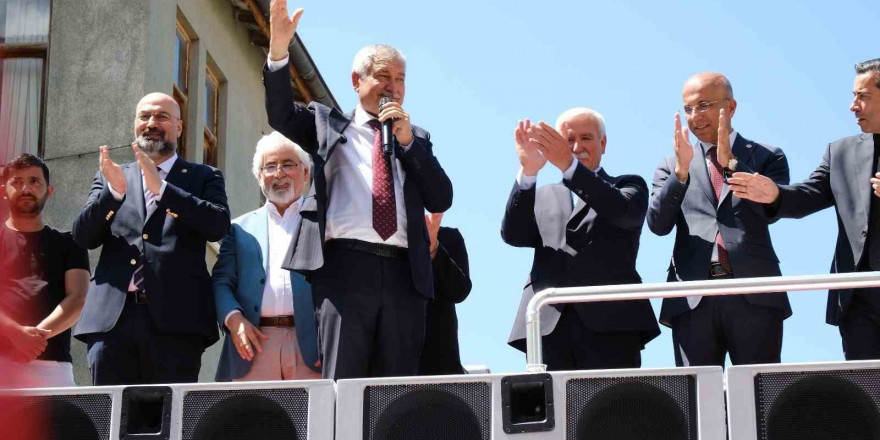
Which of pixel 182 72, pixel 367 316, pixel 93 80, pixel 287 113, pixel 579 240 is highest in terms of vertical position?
pixel 182 72

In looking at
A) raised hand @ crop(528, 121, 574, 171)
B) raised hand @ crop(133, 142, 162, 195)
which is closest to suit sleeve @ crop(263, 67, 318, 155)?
raised hand @ crop(133, 142, 162, 195)

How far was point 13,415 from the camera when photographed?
316cm

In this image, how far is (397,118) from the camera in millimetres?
6016

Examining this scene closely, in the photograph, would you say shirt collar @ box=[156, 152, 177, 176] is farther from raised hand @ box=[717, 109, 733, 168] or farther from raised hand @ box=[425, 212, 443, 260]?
raised hand @ box=[717, 109, 733, 168]

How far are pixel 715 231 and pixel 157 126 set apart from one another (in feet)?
8.50

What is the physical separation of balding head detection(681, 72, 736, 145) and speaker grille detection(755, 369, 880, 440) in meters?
2.01

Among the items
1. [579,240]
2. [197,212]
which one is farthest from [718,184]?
[197,212]

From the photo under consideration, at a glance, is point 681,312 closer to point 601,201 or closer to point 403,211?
point 601,201

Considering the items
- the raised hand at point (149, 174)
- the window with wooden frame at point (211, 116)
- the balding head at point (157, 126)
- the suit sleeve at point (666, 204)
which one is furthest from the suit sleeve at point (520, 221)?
the window with wooden frame at point (211, 116)

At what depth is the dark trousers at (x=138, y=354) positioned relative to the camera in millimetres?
6320

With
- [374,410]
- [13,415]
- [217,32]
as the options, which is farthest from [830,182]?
[217,32]

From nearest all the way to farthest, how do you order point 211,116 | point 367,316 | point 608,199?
point 367,316
point 608,199
point 211,116

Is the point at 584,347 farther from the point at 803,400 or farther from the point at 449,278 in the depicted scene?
the point at 803,400

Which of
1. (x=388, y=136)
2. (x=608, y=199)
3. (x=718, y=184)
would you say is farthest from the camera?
(x=718, y=184)
